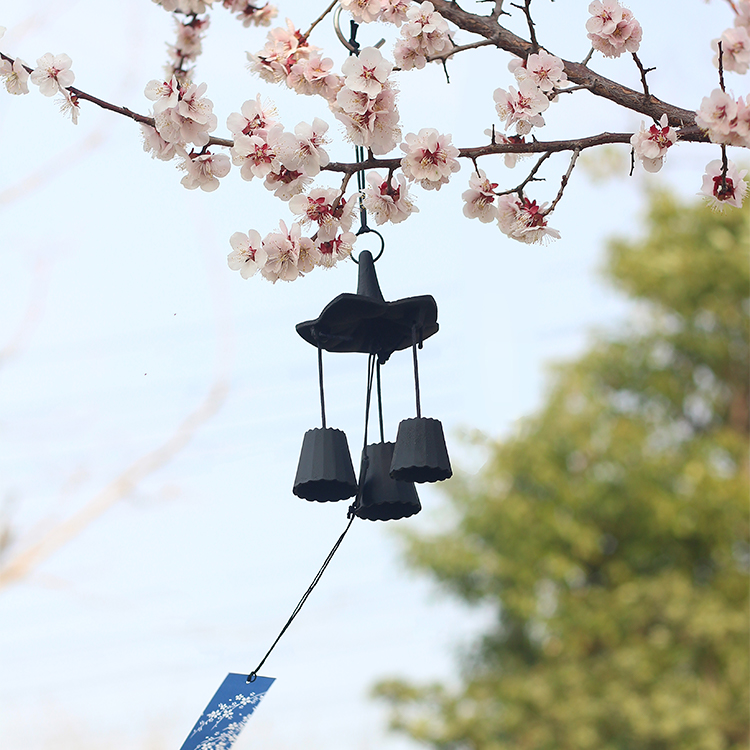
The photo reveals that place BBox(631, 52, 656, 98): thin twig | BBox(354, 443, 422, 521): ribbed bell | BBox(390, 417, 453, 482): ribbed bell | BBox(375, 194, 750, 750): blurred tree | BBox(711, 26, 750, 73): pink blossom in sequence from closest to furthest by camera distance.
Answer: BBox(711, 26, 750, 73): pink blossom → BBox(631, 52, 656, 98): thin twig → BBox(390, 417, 453, 482): ribbed bell → BBox(354, 443, 422, 521): ribbed bell → BBox(375, 194, 750, 750): blurred tree

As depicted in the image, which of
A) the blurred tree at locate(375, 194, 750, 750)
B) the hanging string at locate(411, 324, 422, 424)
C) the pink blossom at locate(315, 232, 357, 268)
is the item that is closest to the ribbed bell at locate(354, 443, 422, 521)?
the hanging string at locate(411, 324, 422, 424)

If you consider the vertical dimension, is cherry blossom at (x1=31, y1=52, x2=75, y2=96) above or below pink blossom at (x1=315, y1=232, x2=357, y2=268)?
above

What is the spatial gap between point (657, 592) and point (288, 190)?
4.83 m

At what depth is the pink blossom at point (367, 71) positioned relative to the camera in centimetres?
136

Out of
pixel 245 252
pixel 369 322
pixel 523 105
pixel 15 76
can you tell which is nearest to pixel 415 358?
pixel 369 322

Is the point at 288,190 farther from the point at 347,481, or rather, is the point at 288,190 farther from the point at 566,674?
the point at 566,674

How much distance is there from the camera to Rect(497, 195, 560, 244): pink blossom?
1528 mm

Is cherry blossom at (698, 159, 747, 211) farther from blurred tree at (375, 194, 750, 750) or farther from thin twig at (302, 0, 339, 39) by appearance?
blurred tree at (375, 194, 750, 750)

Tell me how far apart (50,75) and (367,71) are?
1.59 ft

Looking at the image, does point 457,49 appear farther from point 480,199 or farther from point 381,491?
point 381,491

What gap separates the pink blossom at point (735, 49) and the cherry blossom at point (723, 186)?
215 mm

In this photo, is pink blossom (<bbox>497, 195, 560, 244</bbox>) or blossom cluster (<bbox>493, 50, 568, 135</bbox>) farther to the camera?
pink blossom (<bbox>497, 195, 560, 244</bbox>)

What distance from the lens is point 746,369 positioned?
6.46 meters

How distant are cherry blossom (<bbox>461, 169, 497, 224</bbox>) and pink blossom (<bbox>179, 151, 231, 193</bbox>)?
0.39 metres
